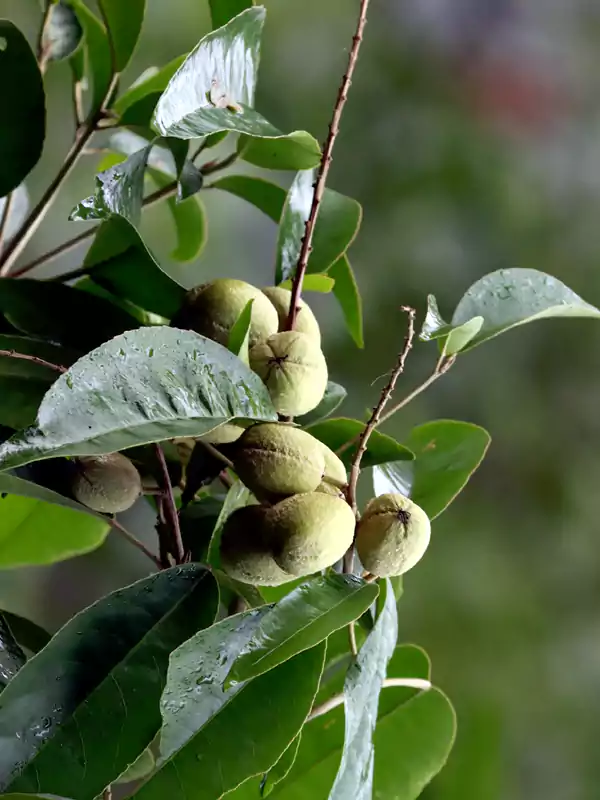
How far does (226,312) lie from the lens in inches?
17.8

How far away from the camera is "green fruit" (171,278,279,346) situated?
45cm

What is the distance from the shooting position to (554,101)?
1.25 m

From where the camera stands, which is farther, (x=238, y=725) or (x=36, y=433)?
(x=238, y=725)

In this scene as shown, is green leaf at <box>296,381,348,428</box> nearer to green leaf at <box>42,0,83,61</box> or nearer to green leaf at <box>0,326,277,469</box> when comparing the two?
green leaf at <box>0,326,277,469</box>

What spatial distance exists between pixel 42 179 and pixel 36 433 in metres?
0.97

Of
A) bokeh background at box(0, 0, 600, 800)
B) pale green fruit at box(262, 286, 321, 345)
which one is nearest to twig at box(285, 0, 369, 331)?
pale green fruit at box(262, 286, 321, 345)

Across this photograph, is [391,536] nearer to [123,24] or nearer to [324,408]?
[324,408]

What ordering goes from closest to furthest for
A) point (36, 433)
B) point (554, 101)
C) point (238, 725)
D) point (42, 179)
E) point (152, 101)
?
point (36, 433), point (238, 725), point (152, 101), point (42, 179), point (554, 101)

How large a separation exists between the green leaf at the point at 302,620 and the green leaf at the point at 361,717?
49 millimetres

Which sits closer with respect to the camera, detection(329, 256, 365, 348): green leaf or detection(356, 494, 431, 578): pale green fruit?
detection(356, 494, 431, 578): pale green fruit

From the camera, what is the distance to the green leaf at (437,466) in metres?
0.57

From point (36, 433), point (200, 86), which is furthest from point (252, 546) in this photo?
point (200, 86)

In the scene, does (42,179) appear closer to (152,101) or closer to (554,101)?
(152,101)

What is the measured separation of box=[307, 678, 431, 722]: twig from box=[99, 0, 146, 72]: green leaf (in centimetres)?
51
